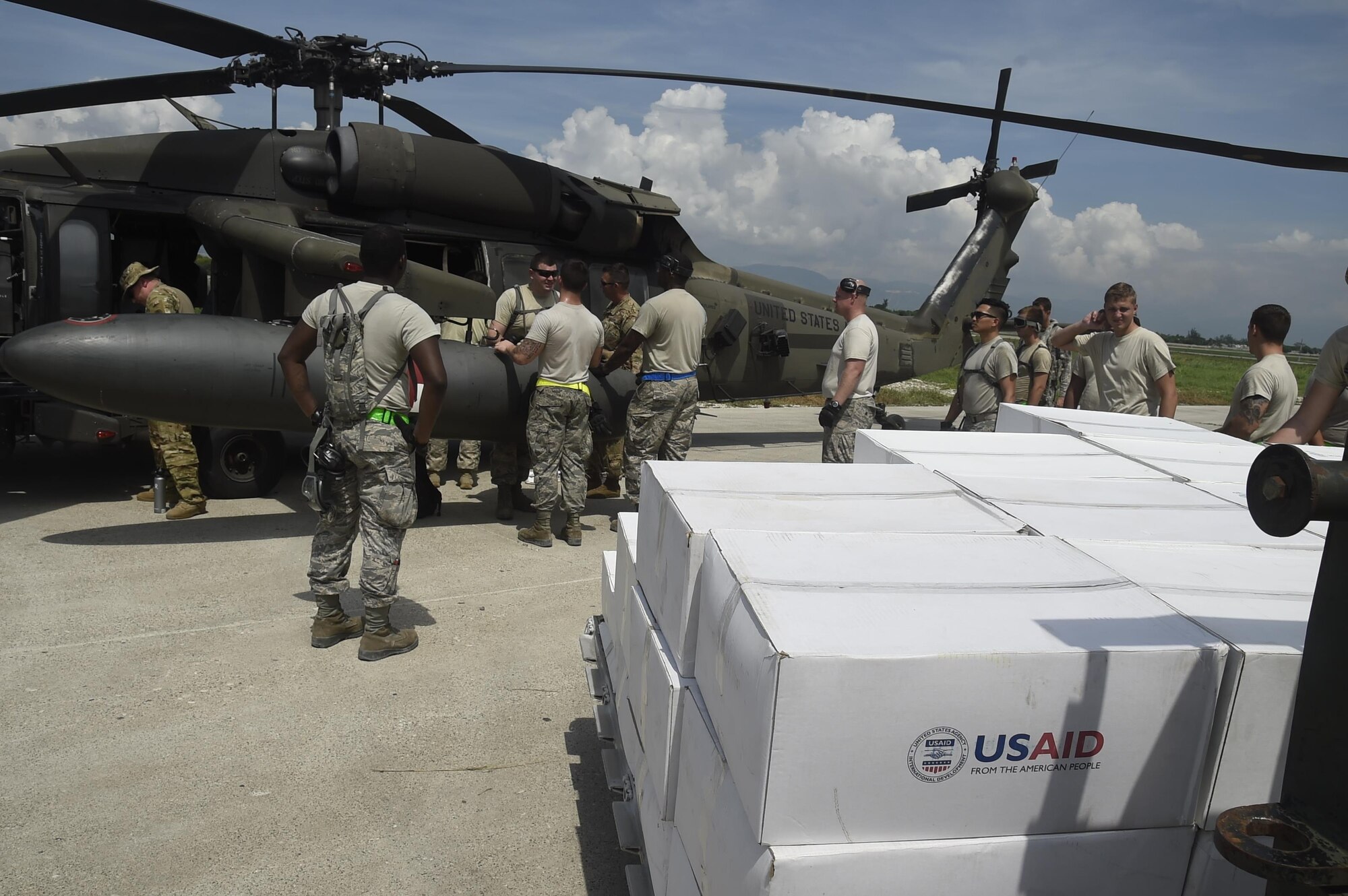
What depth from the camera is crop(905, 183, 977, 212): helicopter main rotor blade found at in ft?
37.0

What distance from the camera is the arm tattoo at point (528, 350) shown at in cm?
591

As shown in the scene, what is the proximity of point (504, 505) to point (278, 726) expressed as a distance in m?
3.27

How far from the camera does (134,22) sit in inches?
231

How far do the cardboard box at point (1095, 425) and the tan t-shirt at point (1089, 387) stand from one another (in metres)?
1.71

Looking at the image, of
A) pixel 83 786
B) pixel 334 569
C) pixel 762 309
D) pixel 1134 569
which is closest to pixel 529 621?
pixel 334 569

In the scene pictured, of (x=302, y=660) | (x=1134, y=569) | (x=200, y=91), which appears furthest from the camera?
(x=200, y=91)

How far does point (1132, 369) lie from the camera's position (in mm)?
5691

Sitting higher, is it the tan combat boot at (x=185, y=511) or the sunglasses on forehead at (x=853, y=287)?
the sunglasses on forehead at (x=853, y=287)

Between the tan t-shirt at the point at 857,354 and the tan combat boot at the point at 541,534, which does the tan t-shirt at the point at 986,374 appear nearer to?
the tan t-shirt at the point at 857,354

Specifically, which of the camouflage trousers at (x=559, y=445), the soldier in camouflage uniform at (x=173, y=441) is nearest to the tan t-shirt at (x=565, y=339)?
the camouflage trousers at (x=559, y=445)

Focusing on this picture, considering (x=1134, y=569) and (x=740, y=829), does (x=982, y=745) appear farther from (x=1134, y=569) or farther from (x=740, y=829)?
(x=1134, y=569)

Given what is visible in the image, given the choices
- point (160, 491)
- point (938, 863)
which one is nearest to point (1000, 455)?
point (938, 863)

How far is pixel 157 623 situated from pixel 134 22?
3.85m

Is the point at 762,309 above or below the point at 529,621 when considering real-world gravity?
above
